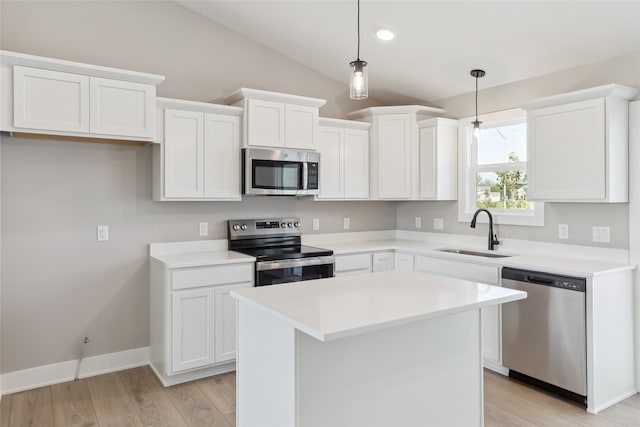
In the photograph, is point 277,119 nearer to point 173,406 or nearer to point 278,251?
point 278,251

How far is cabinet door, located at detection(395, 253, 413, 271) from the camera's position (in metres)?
4.14

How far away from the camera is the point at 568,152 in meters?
3.16

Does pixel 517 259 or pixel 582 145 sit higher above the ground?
pixel 582 145

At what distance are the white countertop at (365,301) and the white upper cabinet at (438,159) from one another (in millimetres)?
2018

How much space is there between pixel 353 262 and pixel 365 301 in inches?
81.6

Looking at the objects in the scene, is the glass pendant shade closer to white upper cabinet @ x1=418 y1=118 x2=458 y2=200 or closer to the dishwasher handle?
the dishwasher handle

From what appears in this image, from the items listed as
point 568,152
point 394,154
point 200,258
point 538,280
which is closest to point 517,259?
point 538,280

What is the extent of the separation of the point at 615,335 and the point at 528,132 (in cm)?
158

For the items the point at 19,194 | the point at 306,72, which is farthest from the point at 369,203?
the point at 19,194

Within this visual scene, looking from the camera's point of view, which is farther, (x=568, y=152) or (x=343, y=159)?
(x=343, y=159)

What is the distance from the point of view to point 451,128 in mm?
4418

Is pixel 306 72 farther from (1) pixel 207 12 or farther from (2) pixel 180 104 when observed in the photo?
(2) pixel 180 104

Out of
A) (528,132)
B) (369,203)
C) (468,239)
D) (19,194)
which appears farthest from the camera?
(369,203)

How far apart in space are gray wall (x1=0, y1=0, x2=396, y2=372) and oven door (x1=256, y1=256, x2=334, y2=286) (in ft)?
2.27
